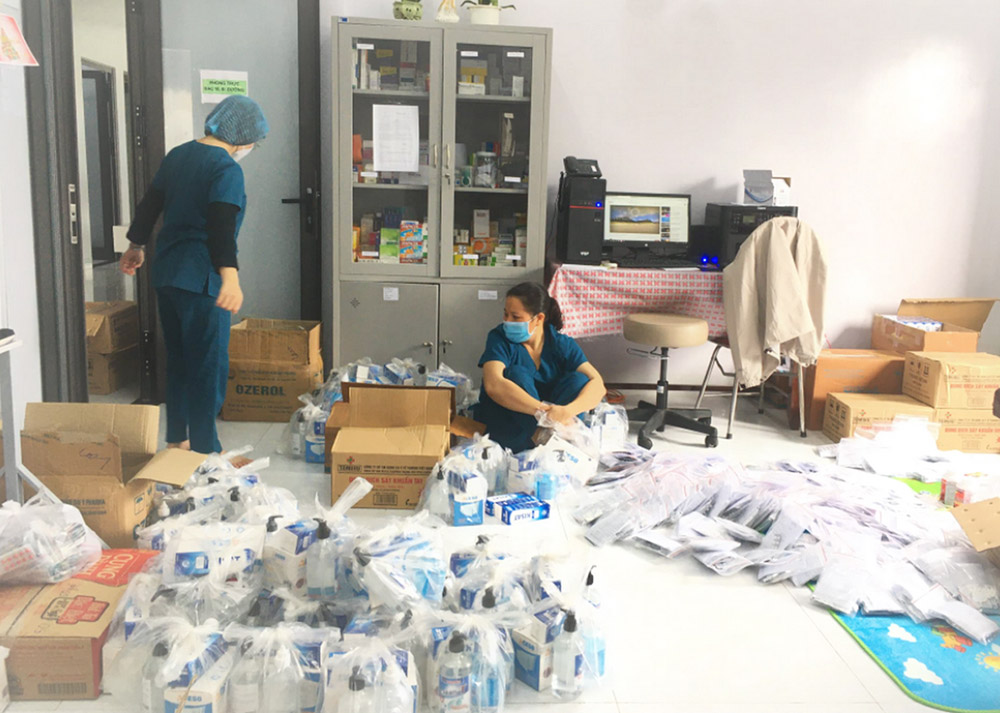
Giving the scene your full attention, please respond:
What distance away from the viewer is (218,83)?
4.39m

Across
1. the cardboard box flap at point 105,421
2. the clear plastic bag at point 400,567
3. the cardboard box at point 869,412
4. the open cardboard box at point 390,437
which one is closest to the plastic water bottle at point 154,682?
the clear plastic bag at point 400,567

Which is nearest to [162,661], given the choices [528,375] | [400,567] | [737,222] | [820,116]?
[400,567]

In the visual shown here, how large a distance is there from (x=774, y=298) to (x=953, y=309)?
1.48 metres

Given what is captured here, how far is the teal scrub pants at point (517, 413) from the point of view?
11.4 ft

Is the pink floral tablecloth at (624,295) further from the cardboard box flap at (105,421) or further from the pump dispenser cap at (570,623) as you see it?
the pump dispenser cap at (570,623)

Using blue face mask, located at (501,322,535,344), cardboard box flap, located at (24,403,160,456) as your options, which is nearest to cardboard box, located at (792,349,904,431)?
blue face mask, located at (501,322,535,344)

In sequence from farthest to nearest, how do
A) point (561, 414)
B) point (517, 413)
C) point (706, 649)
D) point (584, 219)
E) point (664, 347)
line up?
1. point (584, 219)
2. point (664, 347)
3. point (517, 413)
4. point (561, 414)
5. point (706, 649)

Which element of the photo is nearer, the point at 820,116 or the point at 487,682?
the point at 487,682

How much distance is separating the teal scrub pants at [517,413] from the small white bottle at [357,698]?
1.77 m

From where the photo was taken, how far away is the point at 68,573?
85.0 inches

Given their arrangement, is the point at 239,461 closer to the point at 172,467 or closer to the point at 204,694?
the point at 172,467

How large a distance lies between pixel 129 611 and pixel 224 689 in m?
0.30

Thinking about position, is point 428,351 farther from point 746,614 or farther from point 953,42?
point 953,42

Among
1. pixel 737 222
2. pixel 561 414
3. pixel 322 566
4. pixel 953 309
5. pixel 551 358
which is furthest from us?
pixel 953 309
